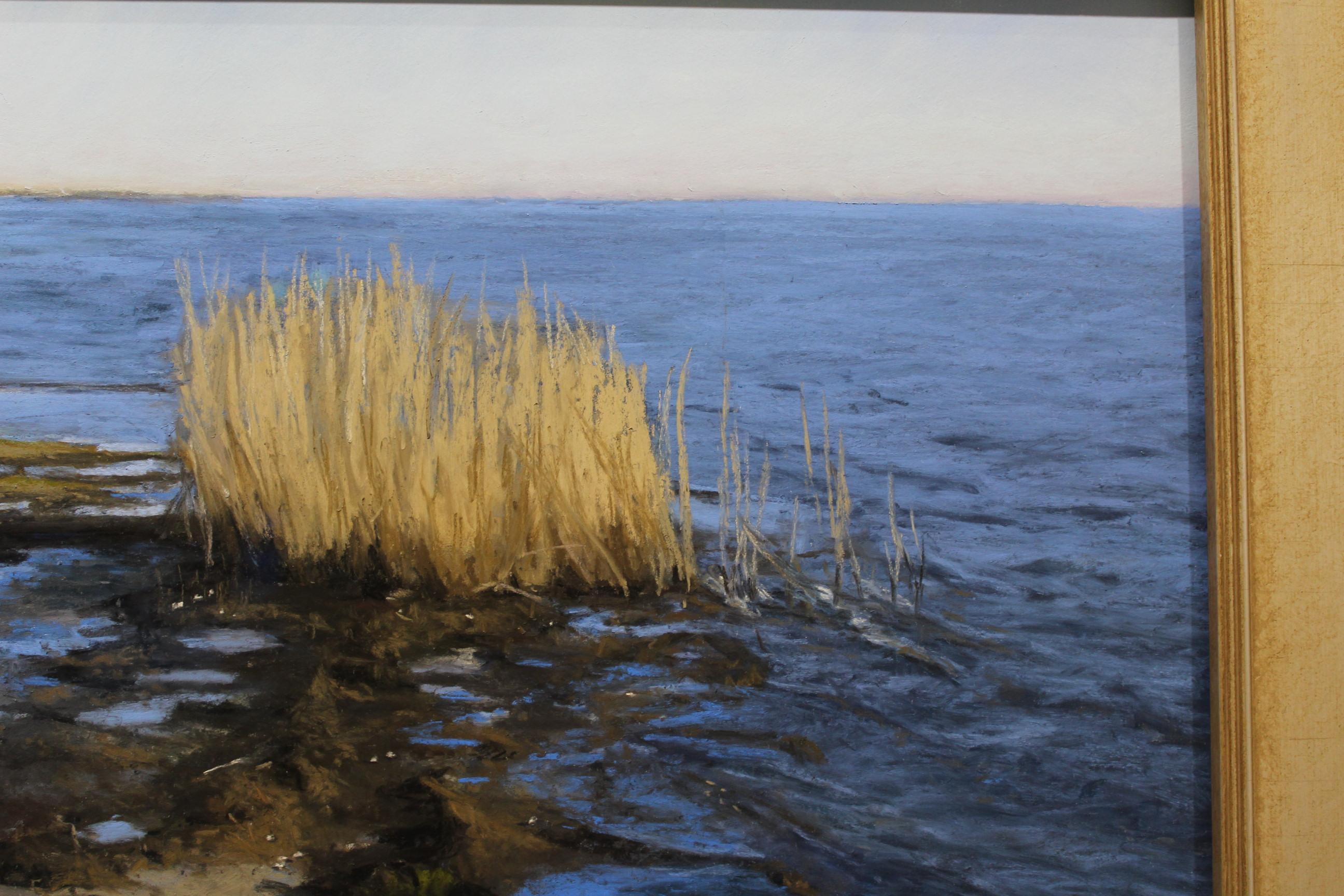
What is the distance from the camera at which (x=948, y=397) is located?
121cm

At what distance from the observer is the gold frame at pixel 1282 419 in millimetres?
1159

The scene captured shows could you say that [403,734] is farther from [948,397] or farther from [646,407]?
[948,397]

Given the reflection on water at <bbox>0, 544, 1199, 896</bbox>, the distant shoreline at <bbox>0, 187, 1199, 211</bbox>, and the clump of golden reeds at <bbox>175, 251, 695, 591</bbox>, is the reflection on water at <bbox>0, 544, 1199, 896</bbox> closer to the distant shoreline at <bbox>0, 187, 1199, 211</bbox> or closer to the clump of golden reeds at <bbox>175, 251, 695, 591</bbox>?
the clump of golden reeds at <bbox>175, 251, 695, 591</bbox>

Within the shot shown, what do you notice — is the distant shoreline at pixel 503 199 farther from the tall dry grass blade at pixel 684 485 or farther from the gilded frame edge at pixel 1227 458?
the tall dry grass blade at pixel 684 485

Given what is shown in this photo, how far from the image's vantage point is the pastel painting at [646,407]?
3.88ft

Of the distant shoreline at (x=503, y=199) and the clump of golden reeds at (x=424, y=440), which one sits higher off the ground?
the distant shoreline at (x=503, y=199)

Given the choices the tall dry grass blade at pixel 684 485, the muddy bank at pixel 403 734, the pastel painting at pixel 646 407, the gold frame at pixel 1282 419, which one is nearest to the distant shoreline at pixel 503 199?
the pastel painting at pixel 646 407

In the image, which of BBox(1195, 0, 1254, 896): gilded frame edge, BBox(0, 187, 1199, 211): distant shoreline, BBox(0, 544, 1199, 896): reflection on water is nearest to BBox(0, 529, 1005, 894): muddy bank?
BBox(0, 544, 1199, 896): reflection on water

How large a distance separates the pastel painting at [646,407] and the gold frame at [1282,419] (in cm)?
5

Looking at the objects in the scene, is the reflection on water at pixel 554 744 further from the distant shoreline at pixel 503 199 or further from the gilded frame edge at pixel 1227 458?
the distant shoreline at pixel 503 199

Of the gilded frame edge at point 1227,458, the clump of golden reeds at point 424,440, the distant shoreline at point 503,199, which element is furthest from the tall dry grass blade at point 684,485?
the gilded frame edge at point 1227,458

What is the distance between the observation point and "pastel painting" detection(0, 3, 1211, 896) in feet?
3.88

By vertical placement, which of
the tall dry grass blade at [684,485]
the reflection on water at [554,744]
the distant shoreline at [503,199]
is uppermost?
the distant shoreline at [503,199]

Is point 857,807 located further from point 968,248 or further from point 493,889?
point 968,248
